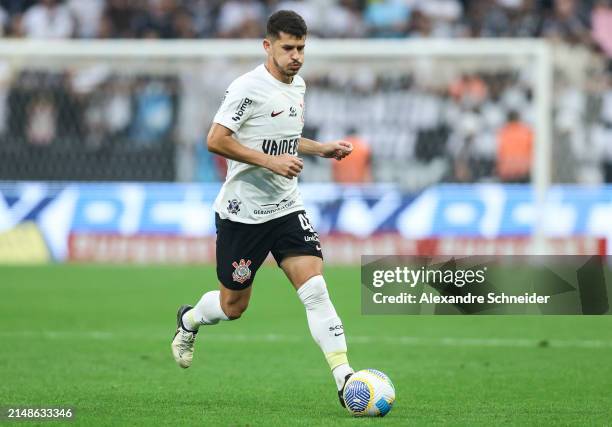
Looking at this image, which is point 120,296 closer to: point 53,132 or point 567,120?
point 53,132

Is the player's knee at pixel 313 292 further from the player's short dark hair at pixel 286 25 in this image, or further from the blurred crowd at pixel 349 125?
the blurred crowd at pixel 349 125

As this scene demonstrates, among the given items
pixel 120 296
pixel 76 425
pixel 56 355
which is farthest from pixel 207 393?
pixel 120 296

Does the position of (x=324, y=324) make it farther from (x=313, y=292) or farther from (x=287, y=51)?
(x=287, y=51)

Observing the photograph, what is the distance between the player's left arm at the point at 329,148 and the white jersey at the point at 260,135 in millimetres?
185

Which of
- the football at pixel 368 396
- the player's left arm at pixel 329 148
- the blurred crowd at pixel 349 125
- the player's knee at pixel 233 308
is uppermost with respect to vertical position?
the player's left arm at pixel 329 148

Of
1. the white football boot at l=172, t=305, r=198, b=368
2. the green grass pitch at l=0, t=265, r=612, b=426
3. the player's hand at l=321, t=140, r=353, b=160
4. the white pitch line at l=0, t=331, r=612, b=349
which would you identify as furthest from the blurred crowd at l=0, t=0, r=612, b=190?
the player's hand at l=321, t=140, r=353, b=160

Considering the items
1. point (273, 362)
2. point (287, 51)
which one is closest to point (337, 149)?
point (287, 51)

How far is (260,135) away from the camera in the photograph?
7.97m

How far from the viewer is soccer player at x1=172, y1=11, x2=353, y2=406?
25.4ft

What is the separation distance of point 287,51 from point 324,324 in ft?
5.50

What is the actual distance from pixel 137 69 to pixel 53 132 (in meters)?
1.69

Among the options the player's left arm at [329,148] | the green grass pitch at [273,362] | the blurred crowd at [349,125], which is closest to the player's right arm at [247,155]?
the player's left arm at [329,148]

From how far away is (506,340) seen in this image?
11883 millimetres

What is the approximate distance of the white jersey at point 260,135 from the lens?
25.8 ft
